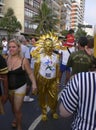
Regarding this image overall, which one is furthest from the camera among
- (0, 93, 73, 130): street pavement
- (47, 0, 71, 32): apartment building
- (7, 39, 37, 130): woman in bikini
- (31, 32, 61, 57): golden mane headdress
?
(47, 0, 71, 32): apartment building

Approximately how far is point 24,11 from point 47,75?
7944 centimetres

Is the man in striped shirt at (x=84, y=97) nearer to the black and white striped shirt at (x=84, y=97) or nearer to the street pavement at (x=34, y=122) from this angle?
the black and white striped shirt at (x=84, y=97)

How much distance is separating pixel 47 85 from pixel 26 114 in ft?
2.90

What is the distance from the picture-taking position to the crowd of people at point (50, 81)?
2.89 meters

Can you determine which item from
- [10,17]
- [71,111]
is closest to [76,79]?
[71,111]

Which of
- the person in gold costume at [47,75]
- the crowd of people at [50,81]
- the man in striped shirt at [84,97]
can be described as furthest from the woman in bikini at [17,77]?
the man in striped shirt at [84,97]

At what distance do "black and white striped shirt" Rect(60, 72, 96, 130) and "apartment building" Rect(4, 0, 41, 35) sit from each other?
79936 mm

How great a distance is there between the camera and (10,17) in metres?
70.6

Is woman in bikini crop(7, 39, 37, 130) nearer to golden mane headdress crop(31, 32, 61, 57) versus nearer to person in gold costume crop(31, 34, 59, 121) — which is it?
person in gold costume crop(31, 34, 59, 121)

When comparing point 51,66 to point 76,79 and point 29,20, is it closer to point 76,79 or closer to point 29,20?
point 76,79

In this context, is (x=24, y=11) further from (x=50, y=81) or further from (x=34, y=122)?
(x=34, y=122)

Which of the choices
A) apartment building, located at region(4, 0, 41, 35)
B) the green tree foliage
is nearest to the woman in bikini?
the green tree foliage

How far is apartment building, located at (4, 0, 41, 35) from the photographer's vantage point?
84.1m

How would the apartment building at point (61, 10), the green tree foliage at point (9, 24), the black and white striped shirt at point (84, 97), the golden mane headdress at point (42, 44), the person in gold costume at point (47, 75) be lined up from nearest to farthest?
the black and white striped shirt at point (84, 97)
the person in gold costume at point (47, 75)
the golden mane headdress at point (42, 44)
the green tree foliage at point (9, 24)
the apartment building at point (61, 10)
